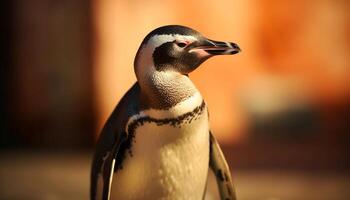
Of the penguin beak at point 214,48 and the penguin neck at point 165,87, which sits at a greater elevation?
the penguin beak at point 214,48

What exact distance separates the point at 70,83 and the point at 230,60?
0.77 meters

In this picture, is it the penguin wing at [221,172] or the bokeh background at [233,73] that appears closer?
the penguin wing at [221,172]

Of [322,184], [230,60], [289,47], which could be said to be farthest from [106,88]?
[322,184]

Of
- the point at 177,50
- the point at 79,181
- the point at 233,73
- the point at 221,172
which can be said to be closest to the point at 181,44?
the point at 177,50

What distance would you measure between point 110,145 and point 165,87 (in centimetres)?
14

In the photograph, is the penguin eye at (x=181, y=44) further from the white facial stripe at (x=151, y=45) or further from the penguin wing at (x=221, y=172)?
the penguin wing at (x=221, y=172)

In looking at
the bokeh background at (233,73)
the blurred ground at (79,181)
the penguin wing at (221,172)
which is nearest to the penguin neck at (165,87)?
the penguin wing at (221,172)

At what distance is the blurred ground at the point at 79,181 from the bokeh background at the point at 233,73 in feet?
0.05

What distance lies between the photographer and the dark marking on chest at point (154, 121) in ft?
2.90

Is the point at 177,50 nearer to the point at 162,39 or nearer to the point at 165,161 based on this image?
the point at 162,39

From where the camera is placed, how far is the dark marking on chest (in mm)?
885

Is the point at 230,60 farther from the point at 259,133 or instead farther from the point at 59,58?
the point at 59,58

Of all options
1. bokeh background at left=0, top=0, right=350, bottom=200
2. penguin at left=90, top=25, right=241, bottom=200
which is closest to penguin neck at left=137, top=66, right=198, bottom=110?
penguin at left=90, top=25, right=241, bottom=200

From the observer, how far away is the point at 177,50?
2.84 feet
